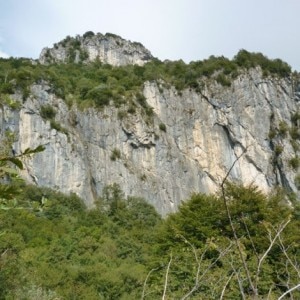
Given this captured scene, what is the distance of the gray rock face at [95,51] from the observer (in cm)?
6612

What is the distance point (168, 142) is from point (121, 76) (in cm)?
1158

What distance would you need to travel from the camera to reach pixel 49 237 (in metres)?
30.5

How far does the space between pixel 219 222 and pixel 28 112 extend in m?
29.5

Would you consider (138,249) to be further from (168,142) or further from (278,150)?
(278,150)

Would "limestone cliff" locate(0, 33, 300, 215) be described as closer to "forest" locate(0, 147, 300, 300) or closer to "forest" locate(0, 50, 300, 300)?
"forest" locate(0, 50, 300, 300)

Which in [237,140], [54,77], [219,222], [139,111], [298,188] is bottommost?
[219,222]

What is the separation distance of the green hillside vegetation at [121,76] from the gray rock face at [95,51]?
17.2ft

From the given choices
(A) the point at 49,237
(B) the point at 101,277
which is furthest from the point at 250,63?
(B) the point at 101,277

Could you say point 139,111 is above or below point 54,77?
below

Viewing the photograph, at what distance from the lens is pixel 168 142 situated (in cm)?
4775

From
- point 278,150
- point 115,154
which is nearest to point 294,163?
point 278,150

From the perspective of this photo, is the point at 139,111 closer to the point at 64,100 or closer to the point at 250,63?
the point at 64,100

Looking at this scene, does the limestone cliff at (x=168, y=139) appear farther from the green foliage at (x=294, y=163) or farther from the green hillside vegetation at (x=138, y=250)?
the green hillside vegetation at (x=138, y=250)

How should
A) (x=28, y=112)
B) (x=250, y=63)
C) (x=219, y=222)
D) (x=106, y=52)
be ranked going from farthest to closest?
(x=106, y=52) → (x=250, y=63) → (x=28, y=112) → (x=219, y=222)
